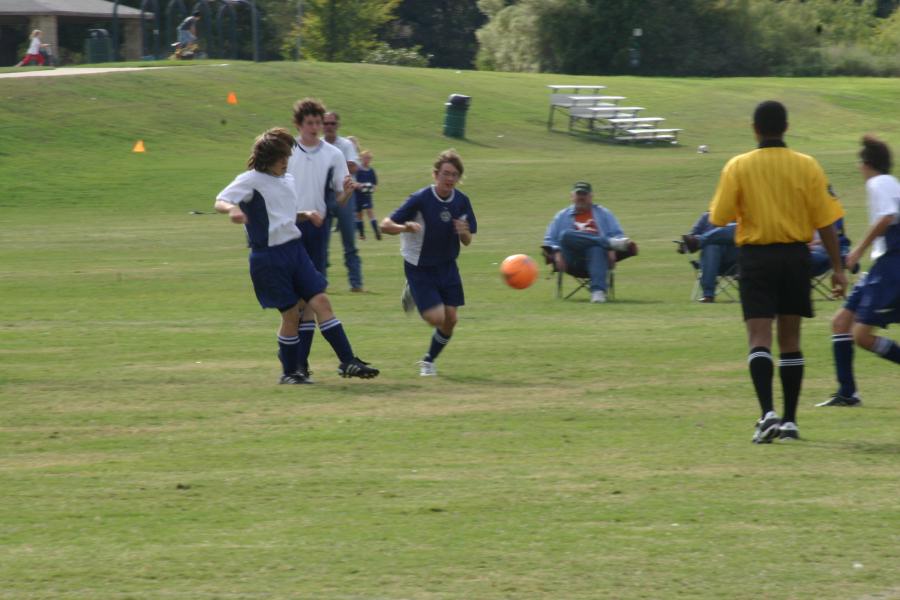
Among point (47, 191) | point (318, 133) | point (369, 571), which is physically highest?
point (318, 133)

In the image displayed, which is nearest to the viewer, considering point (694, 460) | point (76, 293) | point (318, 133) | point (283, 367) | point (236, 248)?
point (694, 460)

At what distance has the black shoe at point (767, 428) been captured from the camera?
8.52m

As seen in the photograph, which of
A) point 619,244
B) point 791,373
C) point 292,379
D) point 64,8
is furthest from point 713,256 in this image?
point 64,8

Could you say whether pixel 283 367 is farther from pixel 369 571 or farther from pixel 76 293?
pixel 76 293

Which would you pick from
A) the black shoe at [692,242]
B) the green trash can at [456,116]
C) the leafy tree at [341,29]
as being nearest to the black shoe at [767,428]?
the black shoe at [692,242]

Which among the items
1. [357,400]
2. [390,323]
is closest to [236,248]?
[390,323]

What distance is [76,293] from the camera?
60.0 feet

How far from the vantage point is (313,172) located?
12.5 m

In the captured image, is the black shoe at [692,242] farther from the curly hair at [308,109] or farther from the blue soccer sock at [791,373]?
the blue soccer sock at [791,373]

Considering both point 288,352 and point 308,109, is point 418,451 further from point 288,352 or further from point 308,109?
point 308,109

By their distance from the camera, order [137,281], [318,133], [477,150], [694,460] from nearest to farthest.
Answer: [694,460] < [318,133] < [137,281] < [477,150]

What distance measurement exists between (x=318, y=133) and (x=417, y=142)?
3323cm

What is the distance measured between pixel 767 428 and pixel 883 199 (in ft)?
6.34

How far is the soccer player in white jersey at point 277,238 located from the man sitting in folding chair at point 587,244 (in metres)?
6.92
